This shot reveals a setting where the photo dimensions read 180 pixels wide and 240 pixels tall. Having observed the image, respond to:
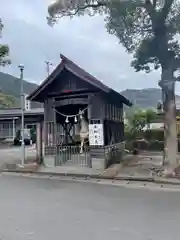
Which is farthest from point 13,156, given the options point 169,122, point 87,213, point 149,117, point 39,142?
point 87,213

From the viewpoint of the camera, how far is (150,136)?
2197 cm

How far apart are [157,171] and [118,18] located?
616cm

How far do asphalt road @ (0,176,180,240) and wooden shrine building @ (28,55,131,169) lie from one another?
3.75 m

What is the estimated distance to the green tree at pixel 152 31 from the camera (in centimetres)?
1187

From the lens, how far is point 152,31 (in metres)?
12.3

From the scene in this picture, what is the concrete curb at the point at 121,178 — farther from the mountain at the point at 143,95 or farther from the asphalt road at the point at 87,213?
the mountain at the point at 143,95

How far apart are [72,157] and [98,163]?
5.37 feet

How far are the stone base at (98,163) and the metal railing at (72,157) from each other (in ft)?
1.22

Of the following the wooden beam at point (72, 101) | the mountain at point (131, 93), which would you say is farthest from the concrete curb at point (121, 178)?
the mountain at point (131, 93)

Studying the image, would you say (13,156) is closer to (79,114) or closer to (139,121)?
(79,114)

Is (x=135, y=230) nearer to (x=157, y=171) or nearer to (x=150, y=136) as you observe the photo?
(x=157, y=171)

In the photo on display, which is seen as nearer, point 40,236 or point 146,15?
point 40,236


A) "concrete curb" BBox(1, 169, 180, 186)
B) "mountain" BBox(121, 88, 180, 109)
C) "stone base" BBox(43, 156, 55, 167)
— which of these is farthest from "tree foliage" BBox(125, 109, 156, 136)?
"mountain" BBox(121, 88, 180, 109)

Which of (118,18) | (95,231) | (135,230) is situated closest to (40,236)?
(95,231)
